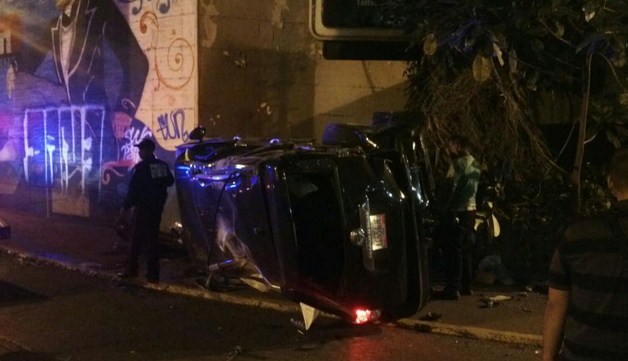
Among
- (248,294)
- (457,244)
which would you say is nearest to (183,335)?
(248,294)

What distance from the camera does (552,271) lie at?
2863 millimetres

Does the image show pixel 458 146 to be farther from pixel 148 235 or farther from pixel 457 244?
pixel 148 235

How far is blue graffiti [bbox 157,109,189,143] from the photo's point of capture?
10.5 metres

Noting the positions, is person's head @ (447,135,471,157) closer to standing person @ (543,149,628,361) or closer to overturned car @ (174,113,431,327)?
overturned car @ (174,113,431,327)

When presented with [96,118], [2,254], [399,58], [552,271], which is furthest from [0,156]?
[552,271]

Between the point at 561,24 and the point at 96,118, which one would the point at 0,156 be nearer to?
the point at 96,118

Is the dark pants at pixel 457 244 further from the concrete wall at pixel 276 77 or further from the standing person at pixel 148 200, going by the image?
the concrete wall at pixel 276 77

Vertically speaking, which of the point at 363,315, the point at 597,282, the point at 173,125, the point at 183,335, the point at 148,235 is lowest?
the point at 183,335

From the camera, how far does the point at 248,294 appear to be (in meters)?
7.91

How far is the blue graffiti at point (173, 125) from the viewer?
34.5 ft

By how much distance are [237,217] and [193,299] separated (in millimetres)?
2166

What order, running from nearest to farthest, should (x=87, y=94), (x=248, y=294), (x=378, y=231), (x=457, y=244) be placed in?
(x=378, y=231), (x=457, y=244), (x=248, y=294), (x=87, y=94)

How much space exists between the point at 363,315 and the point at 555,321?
314cm

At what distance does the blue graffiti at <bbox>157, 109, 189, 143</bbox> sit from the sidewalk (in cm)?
178
